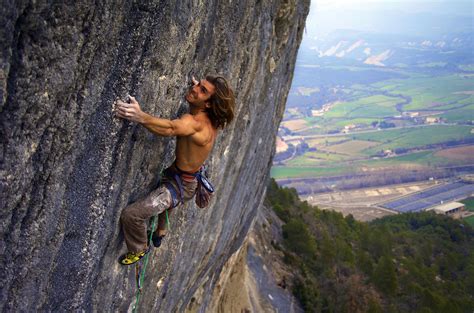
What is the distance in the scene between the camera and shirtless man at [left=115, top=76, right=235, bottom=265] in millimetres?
5562

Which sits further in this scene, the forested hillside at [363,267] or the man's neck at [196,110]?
the forested hillside at [363,267]

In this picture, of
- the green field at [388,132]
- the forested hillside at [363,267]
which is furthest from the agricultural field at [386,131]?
the forested hillside at [363,267]

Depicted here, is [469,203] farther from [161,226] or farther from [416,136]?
[161,226]

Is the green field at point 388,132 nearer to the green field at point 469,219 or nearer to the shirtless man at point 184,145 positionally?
the green field at point 469,219

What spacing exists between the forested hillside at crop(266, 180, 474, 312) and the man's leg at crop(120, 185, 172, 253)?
19925mm

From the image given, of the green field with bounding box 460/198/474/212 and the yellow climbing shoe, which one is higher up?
the yellow climbing shoe

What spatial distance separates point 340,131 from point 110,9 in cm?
14950

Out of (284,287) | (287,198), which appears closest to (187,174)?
(284,287)

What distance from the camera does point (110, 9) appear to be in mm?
4395

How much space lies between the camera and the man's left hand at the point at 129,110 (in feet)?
16.3

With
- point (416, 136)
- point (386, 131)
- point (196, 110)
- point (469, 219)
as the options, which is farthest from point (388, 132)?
point (196, 110)

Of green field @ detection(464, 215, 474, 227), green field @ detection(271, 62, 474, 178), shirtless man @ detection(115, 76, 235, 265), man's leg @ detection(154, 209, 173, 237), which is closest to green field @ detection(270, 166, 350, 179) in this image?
green field @ detection(271, 62, 474, 178)

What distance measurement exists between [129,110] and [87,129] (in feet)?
1.57

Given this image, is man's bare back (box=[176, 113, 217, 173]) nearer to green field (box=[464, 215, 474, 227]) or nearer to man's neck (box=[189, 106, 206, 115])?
man's neck (box=[189, 106, 206, 115])
